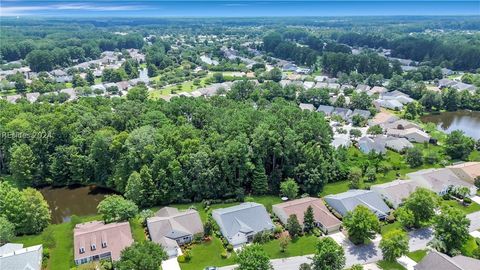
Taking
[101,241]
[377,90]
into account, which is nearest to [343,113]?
[377,90]

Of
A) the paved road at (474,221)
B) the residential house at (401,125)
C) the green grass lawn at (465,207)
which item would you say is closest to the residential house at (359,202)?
the green grass lawn at (465,207)

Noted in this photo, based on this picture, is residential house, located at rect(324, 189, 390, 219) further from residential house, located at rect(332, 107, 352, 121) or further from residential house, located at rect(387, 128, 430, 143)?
residential house, located at rect(332, 107, 352, 121)

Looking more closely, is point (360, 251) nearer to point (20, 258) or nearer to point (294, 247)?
point (294, 247)

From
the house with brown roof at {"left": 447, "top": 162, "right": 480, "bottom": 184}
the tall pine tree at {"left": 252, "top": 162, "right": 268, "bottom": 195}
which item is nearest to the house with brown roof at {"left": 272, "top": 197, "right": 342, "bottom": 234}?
the tall pine tree at {"left": 252, "top": 162, "right": 268, "bottom": 195}

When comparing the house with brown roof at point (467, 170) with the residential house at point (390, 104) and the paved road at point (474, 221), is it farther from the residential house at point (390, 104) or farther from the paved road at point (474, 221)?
the residential house at point (390, 104)

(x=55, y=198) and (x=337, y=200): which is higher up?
(x=337, y=200)

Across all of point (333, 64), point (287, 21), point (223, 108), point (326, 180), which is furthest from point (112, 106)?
point (287, 21)

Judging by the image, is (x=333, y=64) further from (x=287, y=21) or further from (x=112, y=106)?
(x=287, y=21)
